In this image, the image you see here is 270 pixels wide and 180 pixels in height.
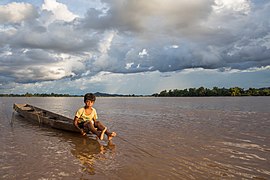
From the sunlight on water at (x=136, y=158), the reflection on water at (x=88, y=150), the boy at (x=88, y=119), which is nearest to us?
the sunlight on water at (x=136, y=158)

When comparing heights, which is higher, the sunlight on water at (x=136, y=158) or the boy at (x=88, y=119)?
the boy at (x=88, y=119)

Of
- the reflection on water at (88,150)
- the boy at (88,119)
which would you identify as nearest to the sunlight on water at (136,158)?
the reflection on water at (88,150)

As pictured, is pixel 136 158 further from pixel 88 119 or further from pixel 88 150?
pixel 88 119

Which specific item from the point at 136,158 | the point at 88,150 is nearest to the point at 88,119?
the point at 88,150

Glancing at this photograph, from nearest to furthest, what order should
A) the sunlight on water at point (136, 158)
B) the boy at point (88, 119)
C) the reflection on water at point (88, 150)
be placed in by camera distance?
the sunlight on water at point (136, 158)
the reflection on water at point (88, 150)
the boy at point (88, 119)

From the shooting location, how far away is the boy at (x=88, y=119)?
9.47 meters

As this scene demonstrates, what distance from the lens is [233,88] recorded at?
390ft

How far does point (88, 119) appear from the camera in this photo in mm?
9867

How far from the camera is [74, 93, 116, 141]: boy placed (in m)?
9.47

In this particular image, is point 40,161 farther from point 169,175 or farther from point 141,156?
point 169,175

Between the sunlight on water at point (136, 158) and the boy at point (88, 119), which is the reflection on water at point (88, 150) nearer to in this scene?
the sunlight on water at point (136, 158)

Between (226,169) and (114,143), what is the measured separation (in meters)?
4.51

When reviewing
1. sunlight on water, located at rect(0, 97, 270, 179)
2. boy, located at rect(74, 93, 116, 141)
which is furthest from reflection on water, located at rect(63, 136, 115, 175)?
boy, located at rect(74, 93, 116, 141)

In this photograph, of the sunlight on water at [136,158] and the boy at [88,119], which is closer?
the sunlight on water at [136,158]
